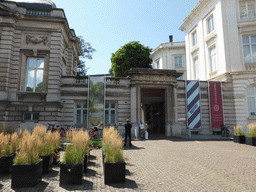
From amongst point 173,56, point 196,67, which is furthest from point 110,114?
point 173,56

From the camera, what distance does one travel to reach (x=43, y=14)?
16.5 m

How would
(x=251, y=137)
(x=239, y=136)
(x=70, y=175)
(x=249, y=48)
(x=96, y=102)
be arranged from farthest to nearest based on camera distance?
1. (x=249, y=48)
2. (x=96, y=102)
3. (x=239, y=136)
4. (x=251, y=137)
5. (x=70, y=175)

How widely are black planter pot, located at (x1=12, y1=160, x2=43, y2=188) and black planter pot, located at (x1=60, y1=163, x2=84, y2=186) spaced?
0.70 meters

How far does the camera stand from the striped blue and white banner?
18422mm

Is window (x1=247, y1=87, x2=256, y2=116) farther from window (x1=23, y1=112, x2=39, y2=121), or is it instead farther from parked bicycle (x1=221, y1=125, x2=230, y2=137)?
window (x1=23, y1=112, x2=39, y2=121)

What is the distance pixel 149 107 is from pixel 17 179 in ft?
74.7

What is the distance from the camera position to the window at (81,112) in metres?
16.9

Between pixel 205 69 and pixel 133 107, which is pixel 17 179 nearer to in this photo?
pixel 133 107

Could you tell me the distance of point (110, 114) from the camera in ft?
56.8

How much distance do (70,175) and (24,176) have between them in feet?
3.84

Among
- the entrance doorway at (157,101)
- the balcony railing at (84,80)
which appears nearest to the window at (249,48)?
the entrance doorway at (157,101)

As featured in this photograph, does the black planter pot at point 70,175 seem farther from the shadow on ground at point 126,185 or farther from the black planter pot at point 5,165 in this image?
the black planter pot at point 5,165

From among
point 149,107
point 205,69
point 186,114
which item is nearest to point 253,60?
point 205,69

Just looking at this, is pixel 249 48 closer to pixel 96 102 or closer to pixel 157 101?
pixel 157 101
